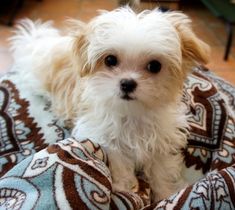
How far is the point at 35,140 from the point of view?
1.60 meters

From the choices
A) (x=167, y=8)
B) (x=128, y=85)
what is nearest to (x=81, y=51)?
(x=128, y=85)

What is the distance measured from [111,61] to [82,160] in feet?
0.97

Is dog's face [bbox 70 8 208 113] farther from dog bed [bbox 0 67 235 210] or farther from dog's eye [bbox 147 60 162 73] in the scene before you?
dog bed [bbox 0 67 235 210]

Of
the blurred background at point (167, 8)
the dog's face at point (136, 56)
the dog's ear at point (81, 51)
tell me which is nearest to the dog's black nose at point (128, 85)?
the dog's face at point (136, 56)

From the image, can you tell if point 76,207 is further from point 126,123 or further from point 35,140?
point 35,140

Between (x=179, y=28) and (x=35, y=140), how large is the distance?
0.68 m

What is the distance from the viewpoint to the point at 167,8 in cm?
286

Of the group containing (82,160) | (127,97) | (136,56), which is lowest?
(82,160)

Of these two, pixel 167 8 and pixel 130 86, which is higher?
pixel 130 86

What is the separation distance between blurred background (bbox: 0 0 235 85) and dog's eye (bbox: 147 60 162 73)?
1.26m

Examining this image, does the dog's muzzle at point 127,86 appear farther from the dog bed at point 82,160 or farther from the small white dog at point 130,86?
the dog bed at point 82,160

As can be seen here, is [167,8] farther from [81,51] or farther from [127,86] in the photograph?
[127,86]

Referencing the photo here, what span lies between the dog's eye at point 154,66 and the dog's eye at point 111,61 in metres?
0.09

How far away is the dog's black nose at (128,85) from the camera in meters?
1.17
